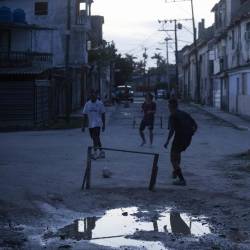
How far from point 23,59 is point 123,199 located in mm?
27961

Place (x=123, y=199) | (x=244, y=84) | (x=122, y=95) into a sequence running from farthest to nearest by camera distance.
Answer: (x=122, y=95) < (x=244, y=84) < (x=123, y=199)

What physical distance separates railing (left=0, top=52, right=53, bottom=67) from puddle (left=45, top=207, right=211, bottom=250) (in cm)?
2733

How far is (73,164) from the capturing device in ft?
51.4

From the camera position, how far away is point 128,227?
8820mm

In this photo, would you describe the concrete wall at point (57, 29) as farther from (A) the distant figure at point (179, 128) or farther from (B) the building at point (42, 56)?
(A) the distant figure at point (179, 128)

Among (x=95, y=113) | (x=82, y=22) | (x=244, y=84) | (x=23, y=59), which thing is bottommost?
(x=95, y=113)

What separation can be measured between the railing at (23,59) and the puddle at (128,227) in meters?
27.3

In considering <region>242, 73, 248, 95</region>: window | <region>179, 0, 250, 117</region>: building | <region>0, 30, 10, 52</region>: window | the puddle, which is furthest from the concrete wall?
the puddle

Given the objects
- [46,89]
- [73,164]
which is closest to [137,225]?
[73,164]

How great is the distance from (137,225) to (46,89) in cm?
2555

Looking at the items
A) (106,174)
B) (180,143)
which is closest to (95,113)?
(106,174)

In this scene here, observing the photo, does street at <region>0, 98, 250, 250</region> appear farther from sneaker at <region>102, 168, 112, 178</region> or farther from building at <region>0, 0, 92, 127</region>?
building at <region>0, 0, 92, 127</region>

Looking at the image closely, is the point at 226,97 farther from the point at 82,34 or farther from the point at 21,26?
the point at 21,26

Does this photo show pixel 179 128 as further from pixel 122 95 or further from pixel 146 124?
pixel 122 95
